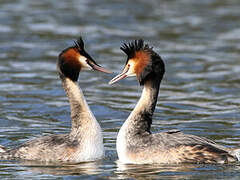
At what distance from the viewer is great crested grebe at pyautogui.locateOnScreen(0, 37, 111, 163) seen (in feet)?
39.1

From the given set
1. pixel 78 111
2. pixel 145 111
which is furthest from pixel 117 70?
pixel 145 111

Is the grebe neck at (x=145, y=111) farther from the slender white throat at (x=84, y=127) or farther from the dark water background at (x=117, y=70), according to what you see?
the dark water background at (x=117, y=70)

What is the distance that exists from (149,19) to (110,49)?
16.4 feet

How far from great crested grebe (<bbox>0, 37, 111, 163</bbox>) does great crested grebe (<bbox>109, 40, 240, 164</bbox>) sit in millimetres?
478

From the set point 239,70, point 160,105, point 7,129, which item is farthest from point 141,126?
point 239,70

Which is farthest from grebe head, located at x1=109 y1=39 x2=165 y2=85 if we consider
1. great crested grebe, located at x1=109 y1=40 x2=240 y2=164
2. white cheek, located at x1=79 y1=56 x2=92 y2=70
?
white cheek, located at x1=79 y1=56 x2=92 y2=70

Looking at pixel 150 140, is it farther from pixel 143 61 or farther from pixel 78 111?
pixel 78 111

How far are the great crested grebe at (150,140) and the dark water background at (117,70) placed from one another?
0.19 m

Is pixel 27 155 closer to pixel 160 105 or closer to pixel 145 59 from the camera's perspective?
pixel 145 59

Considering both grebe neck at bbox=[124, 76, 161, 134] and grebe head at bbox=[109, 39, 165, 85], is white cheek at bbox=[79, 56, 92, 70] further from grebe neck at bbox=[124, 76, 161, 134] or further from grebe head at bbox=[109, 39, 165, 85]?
grebe neck at bbox=[124, 76, 161, 134]

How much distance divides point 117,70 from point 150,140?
30.4 feet

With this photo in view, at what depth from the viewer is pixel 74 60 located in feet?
39.9

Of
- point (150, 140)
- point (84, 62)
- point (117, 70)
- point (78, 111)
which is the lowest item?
point (150, 140)

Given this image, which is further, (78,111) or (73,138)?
(78,111)
